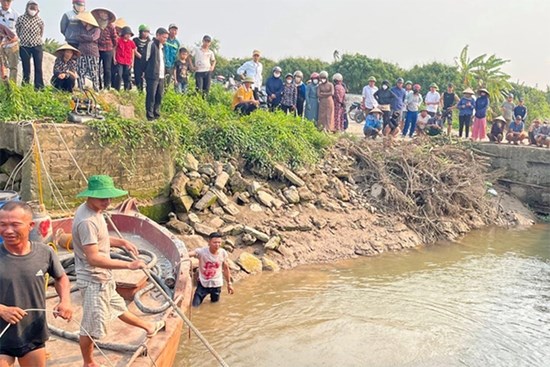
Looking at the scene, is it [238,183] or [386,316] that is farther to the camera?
[238,183]

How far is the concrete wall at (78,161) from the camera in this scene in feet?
27.8

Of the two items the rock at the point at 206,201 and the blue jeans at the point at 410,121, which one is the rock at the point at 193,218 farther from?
the blue jeans at the point at 410,121

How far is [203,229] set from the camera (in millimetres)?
9555

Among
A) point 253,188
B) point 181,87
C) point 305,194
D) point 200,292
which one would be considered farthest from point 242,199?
point 181,87

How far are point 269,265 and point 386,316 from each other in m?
2.44

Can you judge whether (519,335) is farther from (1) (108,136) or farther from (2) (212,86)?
(2) (212,86)

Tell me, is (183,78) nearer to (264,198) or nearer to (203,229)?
(264,198)

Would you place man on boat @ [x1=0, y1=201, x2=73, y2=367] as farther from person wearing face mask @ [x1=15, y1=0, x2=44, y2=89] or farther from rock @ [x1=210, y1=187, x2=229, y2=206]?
person wearing face mask @ [x1=15, y1=0, x2=44, y2=89]

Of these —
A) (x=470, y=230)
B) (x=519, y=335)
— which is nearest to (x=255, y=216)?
(x=519, y=335)

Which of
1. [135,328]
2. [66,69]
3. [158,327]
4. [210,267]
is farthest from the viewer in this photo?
[66,69]

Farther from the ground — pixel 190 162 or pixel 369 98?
pixel 369 98

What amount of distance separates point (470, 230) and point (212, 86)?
7673mm

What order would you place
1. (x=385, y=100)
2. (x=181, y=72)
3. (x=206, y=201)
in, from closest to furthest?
(x=206, y=201) → (x=181, y=72) → (x=385, y=100)

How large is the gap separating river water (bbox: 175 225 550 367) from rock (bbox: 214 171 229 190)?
2201 mm
